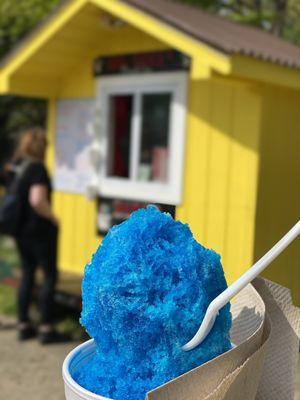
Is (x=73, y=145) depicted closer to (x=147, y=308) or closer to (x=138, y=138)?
(x=138, y=138)

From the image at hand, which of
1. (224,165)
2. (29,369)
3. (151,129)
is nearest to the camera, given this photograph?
(29,369)

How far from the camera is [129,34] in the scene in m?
5.90

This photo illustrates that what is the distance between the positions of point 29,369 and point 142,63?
3118 mm

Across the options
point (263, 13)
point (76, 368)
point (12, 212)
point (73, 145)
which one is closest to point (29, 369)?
point (12, 212)

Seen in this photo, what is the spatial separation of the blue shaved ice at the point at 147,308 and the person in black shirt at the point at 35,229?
11.4ft

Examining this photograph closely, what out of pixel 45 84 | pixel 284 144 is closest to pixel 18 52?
pixel 45 84

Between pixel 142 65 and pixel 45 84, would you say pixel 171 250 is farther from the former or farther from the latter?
pixel 45 84

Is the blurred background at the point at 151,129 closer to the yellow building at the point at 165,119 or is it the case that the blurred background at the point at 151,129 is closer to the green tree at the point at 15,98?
the yellow building at the point at 165,119

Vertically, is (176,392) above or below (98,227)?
above

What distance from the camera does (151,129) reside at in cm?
593

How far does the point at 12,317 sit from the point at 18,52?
280cm

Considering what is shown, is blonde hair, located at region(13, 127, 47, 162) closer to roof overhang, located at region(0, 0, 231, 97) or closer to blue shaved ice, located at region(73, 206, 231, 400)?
roof overhang, located at region(0, 0, 231, 97)


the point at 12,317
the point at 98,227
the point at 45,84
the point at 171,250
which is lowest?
the point at 12,317

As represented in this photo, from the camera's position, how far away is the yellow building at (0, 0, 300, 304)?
185 inches
